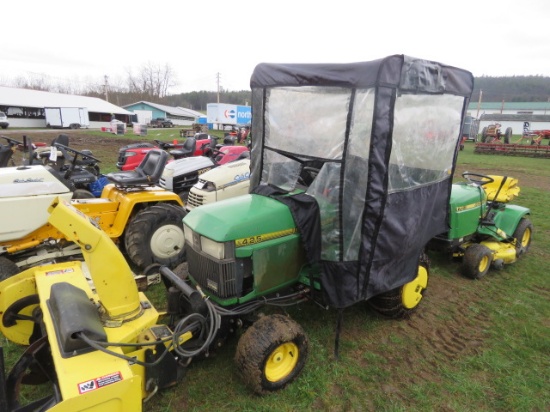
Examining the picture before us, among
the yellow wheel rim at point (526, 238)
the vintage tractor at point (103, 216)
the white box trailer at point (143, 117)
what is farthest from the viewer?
the white box trailer at point (143, 117)

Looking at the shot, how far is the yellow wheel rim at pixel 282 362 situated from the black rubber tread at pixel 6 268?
9.14 ft

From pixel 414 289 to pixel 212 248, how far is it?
226cm

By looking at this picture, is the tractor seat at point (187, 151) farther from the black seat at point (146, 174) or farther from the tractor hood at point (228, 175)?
the black seat at point (146, 174)

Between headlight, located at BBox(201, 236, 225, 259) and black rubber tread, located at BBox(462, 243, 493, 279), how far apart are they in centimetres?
364

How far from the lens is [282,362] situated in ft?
9.42

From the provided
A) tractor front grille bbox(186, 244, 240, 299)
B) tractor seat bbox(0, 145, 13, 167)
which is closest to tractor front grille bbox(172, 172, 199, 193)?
tractor seat bbox(0, 145, 13, 167)

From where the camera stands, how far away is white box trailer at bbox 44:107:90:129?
121ft

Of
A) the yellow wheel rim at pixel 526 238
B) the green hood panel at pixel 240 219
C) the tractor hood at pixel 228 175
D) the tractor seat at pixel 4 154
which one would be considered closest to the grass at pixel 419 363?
the green hood panel at pixel 240 219

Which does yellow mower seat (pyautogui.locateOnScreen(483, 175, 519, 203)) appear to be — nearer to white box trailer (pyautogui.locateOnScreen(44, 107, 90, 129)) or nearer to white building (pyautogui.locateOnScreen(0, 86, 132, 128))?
white box trailer (pyautogui.locateOnScreen(44, 107, 90, 129))

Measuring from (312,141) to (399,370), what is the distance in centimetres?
210

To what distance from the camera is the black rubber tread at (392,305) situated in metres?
3.66

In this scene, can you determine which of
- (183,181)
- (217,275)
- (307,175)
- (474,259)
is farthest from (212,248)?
(183,181)

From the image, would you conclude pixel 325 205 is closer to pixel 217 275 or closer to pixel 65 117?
pixel 217 275

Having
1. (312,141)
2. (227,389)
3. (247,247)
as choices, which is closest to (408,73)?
(312,141)
